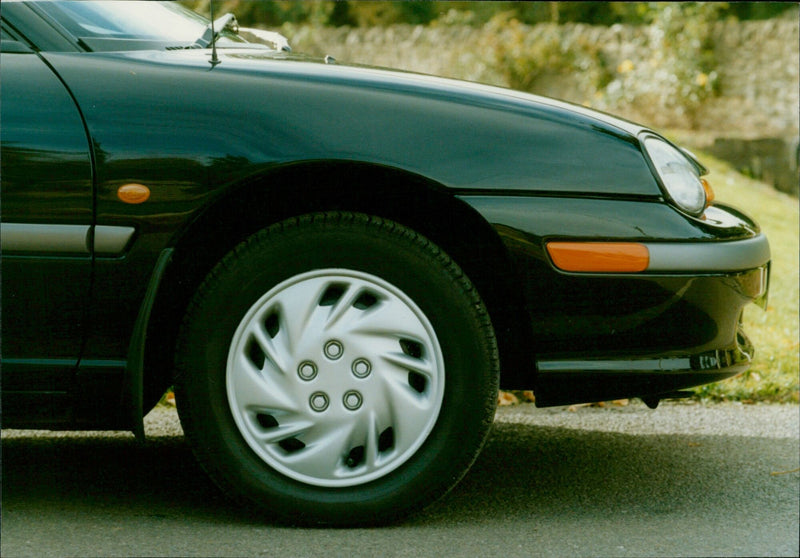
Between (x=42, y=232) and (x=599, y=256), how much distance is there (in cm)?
133

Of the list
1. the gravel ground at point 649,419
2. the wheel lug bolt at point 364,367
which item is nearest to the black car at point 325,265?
the wheel lug bolt at point 364,367

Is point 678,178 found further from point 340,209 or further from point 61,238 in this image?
point 61,238

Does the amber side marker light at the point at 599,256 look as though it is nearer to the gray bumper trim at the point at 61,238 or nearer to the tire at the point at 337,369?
the tire at the point at 337,369

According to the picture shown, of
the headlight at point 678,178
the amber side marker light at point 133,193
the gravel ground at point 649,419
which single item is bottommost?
the gravel ground at point 649,419

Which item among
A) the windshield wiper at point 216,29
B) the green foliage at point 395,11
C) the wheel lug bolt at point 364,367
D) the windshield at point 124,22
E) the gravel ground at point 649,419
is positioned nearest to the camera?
the wheel lug bolt at point 364,367

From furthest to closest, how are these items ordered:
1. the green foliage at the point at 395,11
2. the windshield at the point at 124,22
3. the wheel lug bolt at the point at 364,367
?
the green foliage at the point at 395,11 < the windshield at the point at 124,22 < the wheel lug bolt at the point at 364,367

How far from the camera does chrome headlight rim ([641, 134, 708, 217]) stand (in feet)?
8.68

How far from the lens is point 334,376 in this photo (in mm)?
2582

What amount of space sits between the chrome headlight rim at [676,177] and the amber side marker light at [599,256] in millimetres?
183

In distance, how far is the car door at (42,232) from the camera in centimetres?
249

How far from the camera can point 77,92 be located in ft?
8.38

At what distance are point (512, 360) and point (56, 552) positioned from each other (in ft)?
3.99

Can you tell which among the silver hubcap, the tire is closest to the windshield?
the tire

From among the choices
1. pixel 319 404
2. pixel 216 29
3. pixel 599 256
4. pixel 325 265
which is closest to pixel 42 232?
pixel 325 265
